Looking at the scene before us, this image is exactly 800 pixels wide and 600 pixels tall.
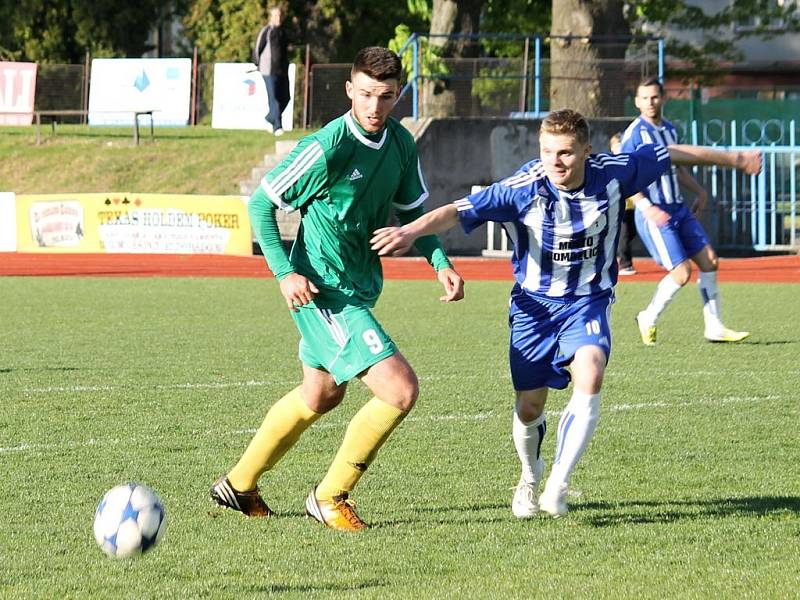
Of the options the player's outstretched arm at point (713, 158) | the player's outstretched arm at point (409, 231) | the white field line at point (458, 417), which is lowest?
the white field line at point (458, 417)

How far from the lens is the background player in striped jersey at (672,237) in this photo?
11102 millimetres

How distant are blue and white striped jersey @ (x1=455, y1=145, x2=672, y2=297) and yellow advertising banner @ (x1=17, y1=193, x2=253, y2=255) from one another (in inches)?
672

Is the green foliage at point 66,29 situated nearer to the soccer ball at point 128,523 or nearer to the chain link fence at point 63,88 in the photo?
the chain link fence at point 63,88

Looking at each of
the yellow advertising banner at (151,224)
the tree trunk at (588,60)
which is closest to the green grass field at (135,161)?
the yellow advertising banner at (151,224)

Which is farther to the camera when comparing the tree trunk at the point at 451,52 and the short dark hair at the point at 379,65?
the tree trunk at the point at 451,52

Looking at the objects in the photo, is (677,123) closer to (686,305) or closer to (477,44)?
(477,44)

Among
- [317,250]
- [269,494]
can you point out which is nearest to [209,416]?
[269,494]

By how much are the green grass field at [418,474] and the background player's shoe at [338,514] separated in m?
0.06

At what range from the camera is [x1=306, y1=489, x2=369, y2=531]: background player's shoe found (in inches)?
219

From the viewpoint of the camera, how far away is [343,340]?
5.66m

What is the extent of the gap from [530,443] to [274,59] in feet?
68.9

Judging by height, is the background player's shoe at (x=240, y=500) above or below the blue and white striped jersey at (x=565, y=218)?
below

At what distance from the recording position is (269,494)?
6.34 meters

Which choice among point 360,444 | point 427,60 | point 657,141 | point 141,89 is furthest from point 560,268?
point 141,89
